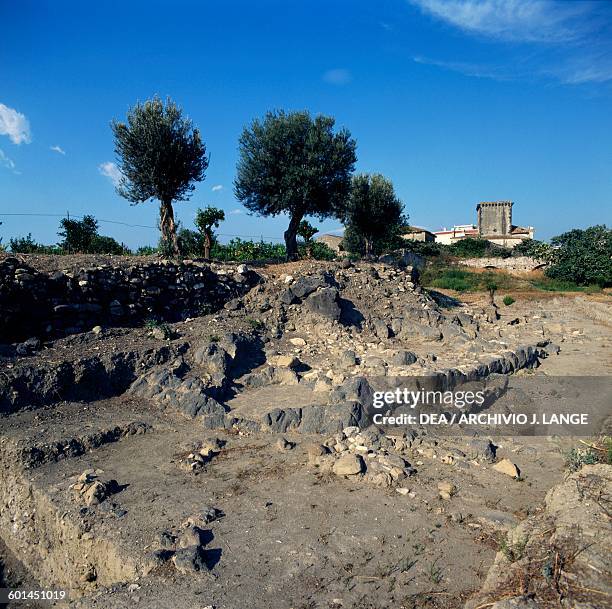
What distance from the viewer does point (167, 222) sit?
15.8 metres

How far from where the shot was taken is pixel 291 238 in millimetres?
19016

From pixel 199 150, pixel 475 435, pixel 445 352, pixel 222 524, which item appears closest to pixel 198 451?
pixel 222 524

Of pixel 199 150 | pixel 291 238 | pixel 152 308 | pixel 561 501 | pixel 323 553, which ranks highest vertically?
pixel 199 150

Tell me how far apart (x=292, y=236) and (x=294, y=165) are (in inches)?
118

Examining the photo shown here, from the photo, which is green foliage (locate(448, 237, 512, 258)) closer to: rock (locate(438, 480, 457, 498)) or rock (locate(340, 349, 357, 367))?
rock (locate(340, 349, 357, 367))

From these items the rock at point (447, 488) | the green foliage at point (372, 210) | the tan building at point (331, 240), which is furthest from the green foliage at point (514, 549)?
the tan building at point (331, 240)

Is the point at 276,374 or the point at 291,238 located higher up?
the point at 291,238

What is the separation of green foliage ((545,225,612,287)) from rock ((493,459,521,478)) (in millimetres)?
27310

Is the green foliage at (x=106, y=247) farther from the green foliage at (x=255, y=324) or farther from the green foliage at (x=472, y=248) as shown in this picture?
the green foliage at (x=472, y=248)

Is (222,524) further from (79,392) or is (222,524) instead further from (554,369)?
(554,369)

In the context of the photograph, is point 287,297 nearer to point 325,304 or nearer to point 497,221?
point 325,304

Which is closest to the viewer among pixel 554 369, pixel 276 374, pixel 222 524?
pixel 222 524

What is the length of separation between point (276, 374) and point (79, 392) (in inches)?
160

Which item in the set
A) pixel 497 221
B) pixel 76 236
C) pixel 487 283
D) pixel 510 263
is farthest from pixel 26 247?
pixel 497 221
